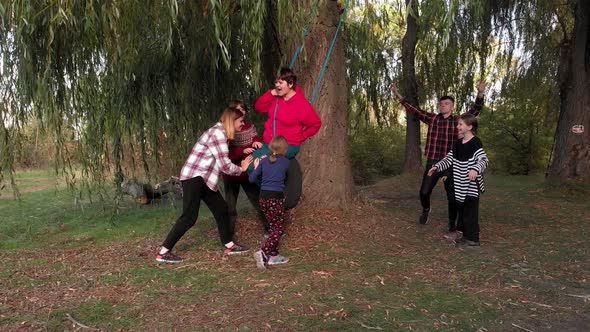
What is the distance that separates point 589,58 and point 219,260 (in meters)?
8.97

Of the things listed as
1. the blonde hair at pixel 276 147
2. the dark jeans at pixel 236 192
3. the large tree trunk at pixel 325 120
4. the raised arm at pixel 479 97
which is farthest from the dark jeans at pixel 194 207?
the raised arm at pixel 479 97

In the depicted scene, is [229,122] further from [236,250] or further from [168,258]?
[168,258]

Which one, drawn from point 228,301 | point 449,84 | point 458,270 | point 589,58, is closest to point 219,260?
point 228,301

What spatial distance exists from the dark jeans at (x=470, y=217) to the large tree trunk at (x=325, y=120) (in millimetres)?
1439

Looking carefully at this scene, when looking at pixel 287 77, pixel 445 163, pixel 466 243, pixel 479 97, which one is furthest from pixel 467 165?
pixel 287 77

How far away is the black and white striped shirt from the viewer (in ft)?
17.6

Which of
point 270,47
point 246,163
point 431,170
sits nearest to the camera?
point 246,163

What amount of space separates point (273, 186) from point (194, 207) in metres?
0.84

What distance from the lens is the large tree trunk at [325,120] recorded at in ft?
19.9

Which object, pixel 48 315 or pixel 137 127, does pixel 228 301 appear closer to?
pixel 48 315

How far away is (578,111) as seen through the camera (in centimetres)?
1004

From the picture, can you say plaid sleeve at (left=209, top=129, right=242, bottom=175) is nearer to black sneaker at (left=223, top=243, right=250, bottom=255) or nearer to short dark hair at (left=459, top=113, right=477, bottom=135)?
black sneaker at (left=223, top=243, right=250, bottom=255)

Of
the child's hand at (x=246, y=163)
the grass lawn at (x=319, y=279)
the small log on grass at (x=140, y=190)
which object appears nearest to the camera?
the grass lawn at (x=319, y=279)

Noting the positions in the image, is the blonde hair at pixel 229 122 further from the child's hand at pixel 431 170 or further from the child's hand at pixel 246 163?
the child's hand at pixel 431 170
